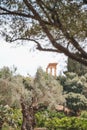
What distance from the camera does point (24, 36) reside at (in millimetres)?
8344

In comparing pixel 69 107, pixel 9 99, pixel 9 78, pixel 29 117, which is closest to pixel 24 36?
pixel 29 117

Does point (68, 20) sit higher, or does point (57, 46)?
point (68, 20)

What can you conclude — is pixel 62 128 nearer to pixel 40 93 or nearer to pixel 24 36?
pixel 40 93

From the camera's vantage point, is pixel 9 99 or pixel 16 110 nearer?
pixel 9 99

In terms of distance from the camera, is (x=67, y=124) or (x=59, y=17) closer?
(x=59, y=17)

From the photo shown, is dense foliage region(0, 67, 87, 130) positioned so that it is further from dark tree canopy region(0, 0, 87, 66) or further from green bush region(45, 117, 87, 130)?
dark tree canopy region(0, 0, 87, 66)

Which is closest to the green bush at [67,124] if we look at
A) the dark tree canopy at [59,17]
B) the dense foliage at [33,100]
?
the dense foliage at [33,100]

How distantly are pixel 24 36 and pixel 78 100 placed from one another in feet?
115

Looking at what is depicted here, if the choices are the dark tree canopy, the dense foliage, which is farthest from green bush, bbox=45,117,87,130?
the dark tree canopy

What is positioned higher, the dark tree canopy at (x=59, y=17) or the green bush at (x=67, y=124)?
the dark tree canopy at (x=59, y=17)

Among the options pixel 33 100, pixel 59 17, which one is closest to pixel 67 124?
pixel 33 100

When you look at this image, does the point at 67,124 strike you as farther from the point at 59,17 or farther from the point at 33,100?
the point at 59,17

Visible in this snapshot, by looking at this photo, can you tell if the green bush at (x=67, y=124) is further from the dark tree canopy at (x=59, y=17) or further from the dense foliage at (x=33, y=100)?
the dark tree canopy at (x=59, y=17)

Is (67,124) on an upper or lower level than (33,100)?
lower
